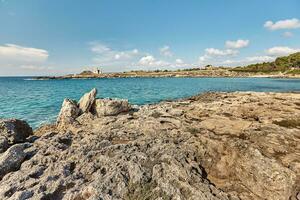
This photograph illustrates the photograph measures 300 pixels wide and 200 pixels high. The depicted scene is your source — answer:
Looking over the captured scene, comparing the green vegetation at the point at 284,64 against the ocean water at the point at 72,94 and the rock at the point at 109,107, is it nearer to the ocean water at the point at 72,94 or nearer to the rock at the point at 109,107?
the ocean water at the point at 72,94

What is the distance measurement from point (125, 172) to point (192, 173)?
2234mm

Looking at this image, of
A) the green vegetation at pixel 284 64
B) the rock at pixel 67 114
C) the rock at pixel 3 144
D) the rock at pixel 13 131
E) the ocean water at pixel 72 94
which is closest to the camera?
the rock at pixel 3 144

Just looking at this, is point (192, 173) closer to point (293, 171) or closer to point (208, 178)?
point (208, 178)

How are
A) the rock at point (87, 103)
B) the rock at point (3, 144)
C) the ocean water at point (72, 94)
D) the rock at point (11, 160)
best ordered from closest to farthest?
1. the rock at point (11, 160)
2. the rock at point (3, 144)
3. the rock at point (87, 103)
4. the ocean water at point (72, 94)

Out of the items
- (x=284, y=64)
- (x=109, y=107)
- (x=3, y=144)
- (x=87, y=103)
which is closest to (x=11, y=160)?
(x=3, y=144)

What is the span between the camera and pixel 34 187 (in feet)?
25.6

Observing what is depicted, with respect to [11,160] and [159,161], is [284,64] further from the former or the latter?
[11,160]

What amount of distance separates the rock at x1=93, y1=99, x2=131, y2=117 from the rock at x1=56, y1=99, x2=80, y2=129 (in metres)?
1.53

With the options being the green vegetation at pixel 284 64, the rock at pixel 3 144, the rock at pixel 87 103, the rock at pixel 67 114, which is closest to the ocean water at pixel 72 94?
the rock at pixel 87 103

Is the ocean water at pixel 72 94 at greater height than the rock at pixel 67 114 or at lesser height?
lesser

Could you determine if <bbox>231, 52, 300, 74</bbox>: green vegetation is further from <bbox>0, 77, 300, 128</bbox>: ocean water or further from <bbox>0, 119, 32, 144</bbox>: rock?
<bbox>0, 119, 32, 144</bbox>: rock

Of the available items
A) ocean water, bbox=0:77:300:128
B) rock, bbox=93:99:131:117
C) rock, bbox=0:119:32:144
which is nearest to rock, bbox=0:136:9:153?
rock, bbox=0:119:32:144

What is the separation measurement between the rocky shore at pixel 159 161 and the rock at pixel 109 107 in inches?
175

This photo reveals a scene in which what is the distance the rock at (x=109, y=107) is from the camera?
1920cm
